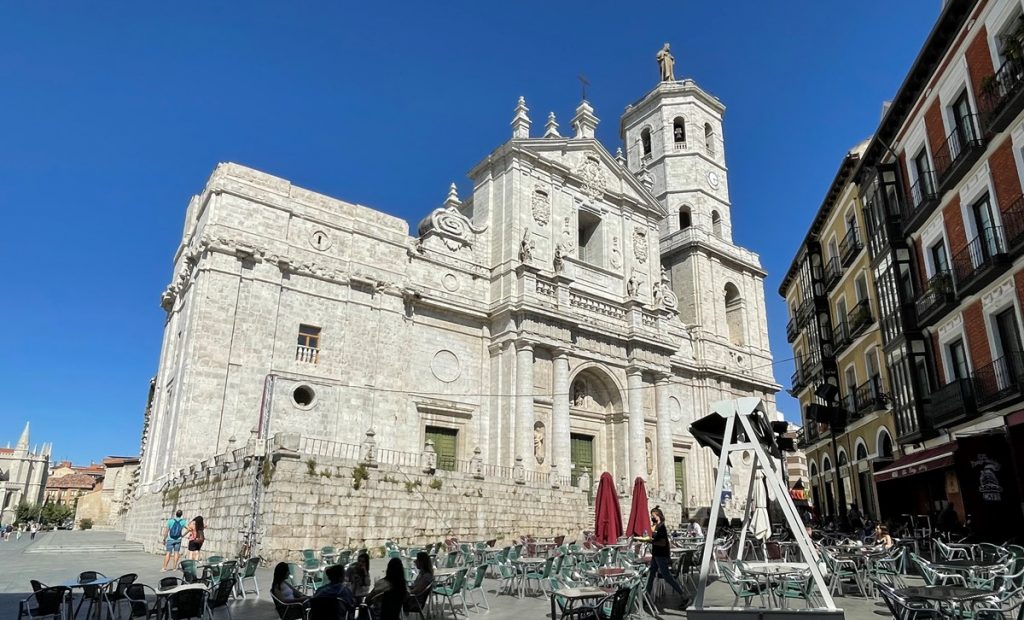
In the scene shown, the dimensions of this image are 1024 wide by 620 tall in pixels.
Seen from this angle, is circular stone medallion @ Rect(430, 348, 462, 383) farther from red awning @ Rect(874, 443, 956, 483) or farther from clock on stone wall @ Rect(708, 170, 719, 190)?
clock on stone wall @ Rect(708, 170, 719, 190)

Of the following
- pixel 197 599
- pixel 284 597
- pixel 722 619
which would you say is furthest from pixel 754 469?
pixel 197 599

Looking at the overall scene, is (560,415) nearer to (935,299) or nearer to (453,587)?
(935,299)

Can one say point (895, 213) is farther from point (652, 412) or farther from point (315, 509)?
point (315, 509)

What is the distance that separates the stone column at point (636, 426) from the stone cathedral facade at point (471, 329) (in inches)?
3.6

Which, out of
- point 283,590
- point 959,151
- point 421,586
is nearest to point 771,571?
point 421,586

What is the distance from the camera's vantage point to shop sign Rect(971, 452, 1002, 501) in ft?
43.0

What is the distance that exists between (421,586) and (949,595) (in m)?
5.26

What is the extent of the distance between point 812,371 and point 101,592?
82.0 feet

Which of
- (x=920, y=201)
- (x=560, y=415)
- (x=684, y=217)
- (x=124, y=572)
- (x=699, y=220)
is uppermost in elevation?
(x=684, y=217)

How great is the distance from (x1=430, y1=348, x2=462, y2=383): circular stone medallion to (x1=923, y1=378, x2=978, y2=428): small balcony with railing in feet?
49.0

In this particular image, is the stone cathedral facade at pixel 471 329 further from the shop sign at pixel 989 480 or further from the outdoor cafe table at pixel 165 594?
the shop sign at pixel 989 480

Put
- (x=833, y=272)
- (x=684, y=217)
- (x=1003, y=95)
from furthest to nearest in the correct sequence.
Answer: (x=684, y=217) < (x=833, y=272) < (x=1003, y=95)

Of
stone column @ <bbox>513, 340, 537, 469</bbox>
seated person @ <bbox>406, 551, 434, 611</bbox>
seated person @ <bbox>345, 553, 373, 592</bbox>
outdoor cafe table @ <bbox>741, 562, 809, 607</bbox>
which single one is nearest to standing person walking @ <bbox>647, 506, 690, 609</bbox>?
outdoor cafe table @ <bbox>741, 562, 809, 607</bbox>

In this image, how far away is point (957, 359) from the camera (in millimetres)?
15766
